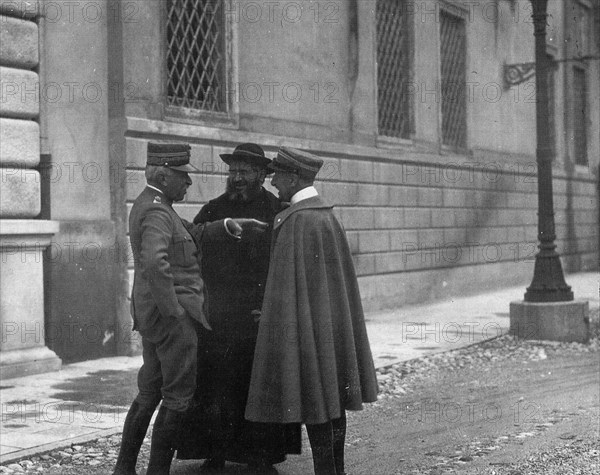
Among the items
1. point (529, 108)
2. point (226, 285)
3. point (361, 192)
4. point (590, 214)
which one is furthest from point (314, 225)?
point (590, 214)

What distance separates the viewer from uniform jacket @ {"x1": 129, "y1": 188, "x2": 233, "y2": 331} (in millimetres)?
A: 4840

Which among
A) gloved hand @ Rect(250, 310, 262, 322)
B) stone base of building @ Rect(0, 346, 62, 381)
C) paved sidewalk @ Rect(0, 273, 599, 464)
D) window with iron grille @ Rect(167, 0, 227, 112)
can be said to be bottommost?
paved sidewalk @ Rect(0, 273, 599, 464)

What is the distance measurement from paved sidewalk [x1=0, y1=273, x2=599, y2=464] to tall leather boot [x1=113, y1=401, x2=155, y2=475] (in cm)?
108

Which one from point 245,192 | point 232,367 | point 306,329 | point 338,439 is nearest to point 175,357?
point 232,367

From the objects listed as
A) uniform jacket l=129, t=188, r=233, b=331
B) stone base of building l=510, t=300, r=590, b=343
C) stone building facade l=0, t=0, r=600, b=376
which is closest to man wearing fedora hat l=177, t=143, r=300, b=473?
uniform jacket l=129, t=188, r=233, b=331

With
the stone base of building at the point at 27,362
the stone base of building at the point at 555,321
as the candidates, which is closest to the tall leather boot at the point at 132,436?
the stone base of building at the point at 27,362

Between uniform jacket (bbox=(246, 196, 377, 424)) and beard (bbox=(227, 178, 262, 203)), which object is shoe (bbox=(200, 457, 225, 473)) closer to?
uniform jacket (bbox=(246, 196, 377, 424))

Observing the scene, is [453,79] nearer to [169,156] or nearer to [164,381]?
[169,156]

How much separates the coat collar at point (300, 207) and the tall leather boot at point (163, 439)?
1075 mm

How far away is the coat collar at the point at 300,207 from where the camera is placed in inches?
197

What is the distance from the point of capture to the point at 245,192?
5504 millimetres

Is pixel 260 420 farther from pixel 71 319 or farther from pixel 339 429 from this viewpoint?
pixel 71 319

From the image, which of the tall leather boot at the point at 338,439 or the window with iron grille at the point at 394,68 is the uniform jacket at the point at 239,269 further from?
the window with iron grille at the point at 394,68

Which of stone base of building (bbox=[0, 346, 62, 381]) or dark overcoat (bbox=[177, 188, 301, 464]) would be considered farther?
stone base of building (bbox=[0, 346, 62, 381])
